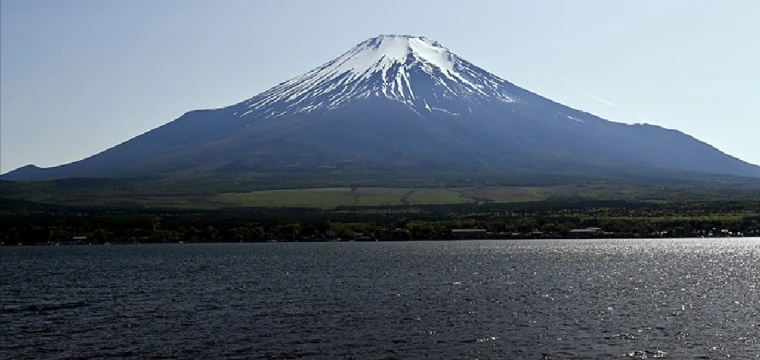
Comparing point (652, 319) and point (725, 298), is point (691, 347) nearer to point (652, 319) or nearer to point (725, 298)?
point (652, 319)

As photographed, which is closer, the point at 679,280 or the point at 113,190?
the point at 679,280

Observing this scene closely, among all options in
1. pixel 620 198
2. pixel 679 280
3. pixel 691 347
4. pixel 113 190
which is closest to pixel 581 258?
pixel 679 280

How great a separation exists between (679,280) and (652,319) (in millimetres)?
19641

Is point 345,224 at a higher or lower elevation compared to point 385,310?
higher

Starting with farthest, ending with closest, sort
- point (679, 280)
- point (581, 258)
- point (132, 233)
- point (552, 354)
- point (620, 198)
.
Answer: point (620, 198), point (132, 233), point (581, 258), point (679, 280), point (552, 354)

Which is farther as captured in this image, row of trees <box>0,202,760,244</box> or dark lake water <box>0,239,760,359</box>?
row of trees <box>0,202,760,244</box>

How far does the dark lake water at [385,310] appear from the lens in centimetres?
2877

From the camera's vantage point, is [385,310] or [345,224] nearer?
[385,310]

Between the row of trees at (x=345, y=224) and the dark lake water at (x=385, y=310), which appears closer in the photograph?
the dark lake water at (x=385, y=310)

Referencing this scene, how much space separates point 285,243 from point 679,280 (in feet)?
251

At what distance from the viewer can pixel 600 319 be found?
1371 inches

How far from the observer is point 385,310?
3834 centimetres

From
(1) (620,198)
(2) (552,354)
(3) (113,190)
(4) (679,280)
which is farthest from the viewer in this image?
(3) (113,190)

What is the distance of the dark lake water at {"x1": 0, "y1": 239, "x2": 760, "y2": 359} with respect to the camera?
28766 millimetres
